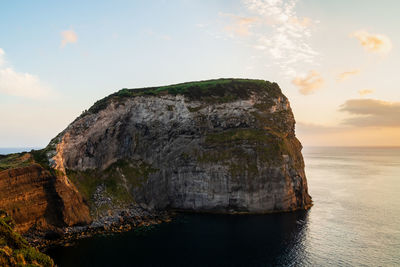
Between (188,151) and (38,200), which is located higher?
(188,151)

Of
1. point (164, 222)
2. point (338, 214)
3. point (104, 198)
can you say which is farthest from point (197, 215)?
point (338, 214)

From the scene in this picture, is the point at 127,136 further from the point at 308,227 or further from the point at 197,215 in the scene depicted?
the point at 308,227

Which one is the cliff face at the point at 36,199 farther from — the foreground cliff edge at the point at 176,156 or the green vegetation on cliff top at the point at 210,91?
the green vegetation on cliff top at the point at 210,91

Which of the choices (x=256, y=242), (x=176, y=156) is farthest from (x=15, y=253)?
(x=176, y=156)

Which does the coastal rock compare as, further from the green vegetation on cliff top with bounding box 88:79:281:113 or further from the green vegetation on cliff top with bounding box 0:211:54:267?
the green vegetation on cliff top with bounding box 88:79:281:113

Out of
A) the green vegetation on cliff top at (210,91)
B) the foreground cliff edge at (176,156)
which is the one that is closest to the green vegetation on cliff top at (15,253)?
the foreground cliff edge at (176,156)

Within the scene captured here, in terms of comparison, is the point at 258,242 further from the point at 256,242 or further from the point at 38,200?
the point at 38,200
